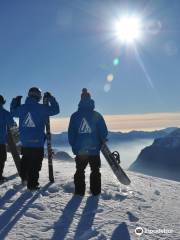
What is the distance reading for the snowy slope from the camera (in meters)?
7.07

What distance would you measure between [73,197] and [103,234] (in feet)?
9.63

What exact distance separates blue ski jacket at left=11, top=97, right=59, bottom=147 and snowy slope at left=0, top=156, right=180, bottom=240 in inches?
54.3

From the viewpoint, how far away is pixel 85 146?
34.2ft

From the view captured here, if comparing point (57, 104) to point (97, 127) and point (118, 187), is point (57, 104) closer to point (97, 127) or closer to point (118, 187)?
point (97, 127)

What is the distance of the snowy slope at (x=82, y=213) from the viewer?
23.2 ft

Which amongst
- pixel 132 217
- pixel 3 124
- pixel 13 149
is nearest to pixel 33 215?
pixel 132 217

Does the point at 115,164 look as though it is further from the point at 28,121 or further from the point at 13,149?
the point at 28,121

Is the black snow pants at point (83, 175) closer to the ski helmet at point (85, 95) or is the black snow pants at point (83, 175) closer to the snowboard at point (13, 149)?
the ski helmet at point (85, 95)

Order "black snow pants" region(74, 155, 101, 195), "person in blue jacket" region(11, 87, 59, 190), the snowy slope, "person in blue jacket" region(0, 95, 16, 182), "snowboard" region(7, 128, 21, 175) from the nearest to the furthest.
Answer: the snowy slope, "black snow pants" region(74, 155, 101, 195), "person in blue jacket" region(11, 87, 59, 190), "person in blue jacket" region(0, 95, 16, 182), "snowboard" region(7, 128, 21, 175)

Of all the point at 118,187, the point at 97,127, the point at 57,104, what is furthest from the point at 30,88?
the point at 118,187

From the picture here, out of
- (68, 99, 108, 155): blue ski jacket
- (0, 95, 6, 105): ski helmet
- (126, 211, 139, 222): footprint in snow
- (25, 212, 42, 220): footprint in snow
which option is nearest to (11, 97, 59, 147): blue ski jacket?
(68, 99, 108, 155): blue ski jacket

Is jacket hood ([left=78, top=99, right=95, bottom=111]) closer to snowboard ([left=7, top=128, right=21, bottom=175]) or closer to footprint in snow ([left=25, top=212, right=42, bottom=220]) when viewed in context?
snowboard ([left=7, top=128, right=21, bottom=175])

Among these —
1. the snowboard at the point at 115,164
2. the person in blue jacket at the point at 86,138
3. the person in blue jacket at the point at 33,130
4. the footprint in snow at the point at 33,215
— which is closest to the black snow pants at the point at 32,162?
the person in blue jacket at the point at 33,130

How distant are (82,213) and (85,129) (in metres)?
2.78
